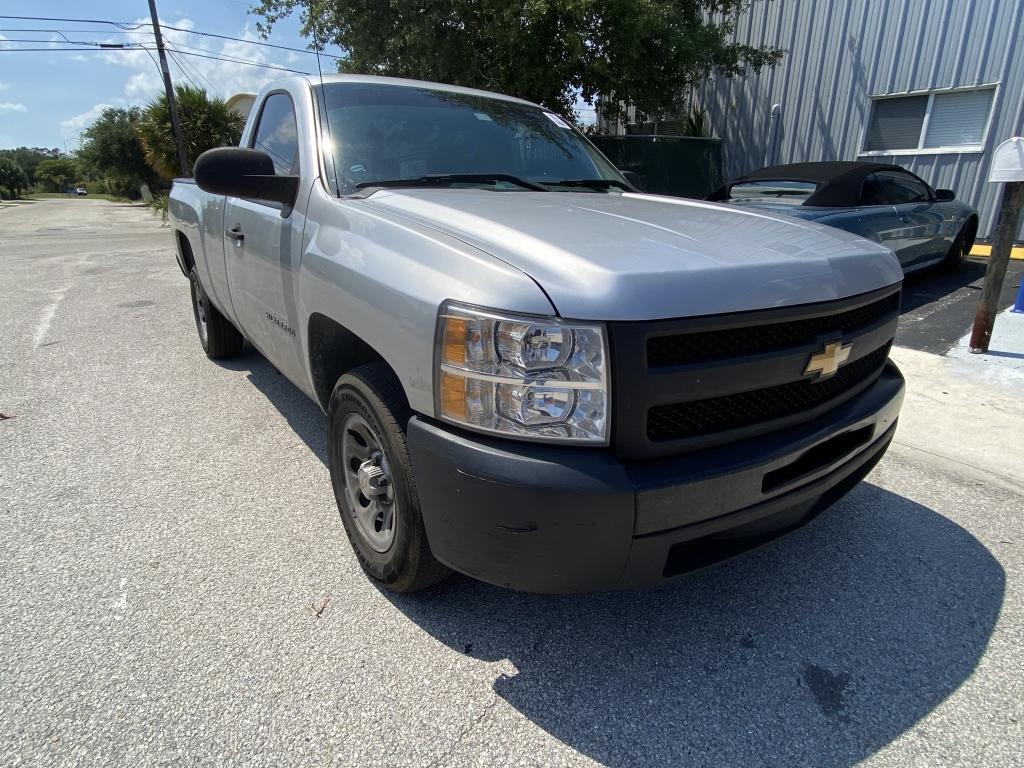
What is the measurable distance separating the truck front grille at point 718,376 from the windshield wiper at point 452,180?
1413mm

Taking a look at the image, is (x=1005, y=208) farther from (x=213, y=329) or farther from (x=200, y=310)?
(x=200, y=310)

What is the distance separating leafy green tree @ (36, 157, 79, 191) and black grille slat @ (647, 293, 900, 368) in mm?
140280

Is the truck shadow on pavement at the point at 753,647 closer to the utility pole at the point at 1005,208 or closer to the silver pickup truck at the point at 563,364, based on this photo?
the silver pickup truck at the point at 563,364

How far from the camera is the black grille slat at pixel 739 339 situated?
5.14 ft

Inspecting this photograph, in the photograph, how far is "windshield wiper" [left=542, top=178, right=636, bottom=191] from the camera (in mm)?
2989

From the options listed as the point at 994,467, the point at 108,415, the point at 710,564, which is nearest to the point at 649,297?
the point at 710,564

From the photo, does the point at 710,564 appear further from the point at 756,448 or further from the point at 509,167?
the point at 509,167

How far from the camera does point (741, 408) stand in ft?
5.73

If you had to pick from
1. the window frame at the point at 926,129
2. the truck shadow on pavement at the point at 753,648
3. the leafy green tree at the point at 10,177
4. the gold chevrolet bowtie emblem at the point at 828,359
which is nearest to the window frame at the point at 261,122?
Result: the truck shadow on pavement at the point at 753,648

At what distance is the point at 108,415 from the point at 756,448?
3.95 m

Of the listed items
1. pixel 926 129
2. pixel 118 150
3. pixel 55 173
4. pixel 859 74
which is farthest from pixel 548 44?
pixel 55 173

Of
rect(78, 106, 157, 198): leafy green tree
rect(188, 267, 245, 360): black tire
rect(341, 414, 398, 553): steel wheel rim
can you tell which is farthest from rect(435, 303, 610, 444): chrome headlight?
rect(78, 106, 157, 198): leafy green tree

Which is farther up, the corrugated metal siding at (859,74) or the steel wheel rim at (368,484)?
the corrugated metal siding at (859,74)

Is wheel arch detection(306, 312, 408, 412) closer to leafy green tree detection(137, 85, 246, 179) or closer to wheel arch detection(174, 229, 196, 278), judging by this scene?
wheel arch detection(174, 229, 196, 278)
